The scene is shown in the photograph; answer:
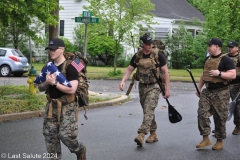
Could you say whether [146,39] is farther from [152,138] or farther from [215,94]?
[152,138]

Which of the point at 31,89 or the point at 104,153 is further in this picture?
the point at 31,89

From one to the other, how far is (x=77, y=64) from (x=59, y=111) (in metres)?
0.62

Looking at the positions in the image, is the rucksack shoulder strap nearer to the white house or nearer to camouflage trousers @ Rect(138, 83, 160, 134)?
camouflage trousers @ Rect(138, 83, 160, 134)

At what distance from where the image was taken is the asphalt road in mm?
6930

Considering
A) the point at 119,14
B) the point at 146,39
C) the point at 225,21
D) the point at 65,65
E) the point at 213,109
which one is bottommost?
the point at 213,109

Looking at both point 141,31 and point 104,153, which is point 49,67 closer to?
point 104,153

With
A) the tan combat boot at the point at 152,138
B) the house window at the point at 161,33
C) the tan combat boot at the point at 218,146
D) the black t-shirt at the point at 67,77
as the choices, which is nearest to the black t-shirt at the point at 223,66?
the tan combat boot at the point at 218,146

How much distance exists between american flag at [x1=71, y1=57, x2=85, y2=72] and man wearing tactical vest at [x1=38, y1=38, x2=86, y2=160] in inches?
1.5

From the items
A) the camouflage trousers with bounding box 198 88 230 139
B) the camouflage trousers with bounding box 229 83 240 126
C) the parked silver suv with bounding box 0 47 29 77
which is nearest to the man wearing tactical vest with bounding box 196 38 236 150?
the camouflage trousers with bounding box 198 88 230 139

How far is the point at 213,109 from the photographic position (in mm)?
7570

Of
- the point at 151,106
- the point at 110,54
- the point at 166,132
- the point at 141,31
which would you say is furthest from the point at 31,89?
the point at 110,54

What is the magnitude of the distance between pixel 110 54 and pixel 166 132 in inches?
1033

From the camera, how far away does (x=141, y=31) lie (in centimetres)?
2673

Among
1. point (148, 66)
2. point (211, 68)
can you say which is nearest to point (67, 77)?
point (148, 66)
